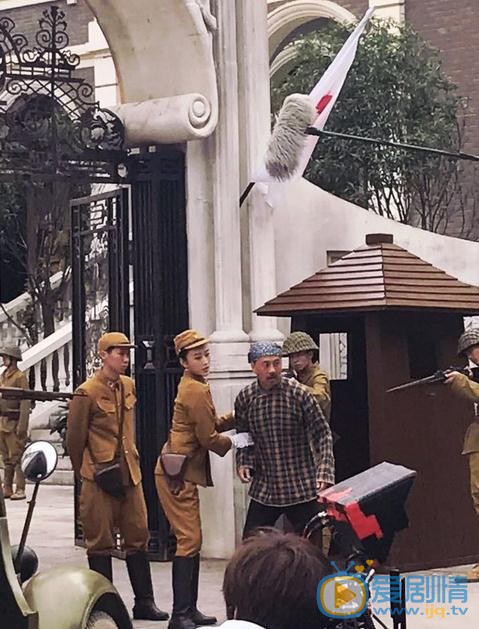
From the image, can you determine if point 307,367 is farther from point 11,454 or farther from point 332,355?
point 11,454

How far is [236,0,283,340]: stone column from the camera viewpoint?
1115 cm

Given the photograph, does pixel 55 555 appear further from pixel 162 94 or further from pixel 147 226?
pixel 162 94

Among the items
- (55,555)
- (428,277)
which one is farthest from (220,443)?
(55,555)

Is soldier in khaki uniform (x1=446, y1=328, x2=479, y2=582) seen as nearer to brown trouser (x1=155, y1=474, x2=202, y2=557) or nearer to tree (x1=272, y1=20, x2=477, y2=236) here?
brown trouser (x1=155, y1=474, x2=202, y2=557)

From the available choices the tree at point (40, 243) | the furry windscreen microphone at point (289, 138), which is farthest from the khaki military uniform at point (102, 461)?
the tree at point (40, 243)

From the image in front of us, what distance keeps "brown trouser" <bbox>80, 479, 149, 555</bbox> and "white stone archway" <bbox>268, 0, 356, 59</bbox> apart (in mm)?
20296

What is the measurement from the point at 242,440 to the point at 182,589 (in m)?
0.92

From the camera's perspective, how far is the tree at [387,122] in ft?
72.5

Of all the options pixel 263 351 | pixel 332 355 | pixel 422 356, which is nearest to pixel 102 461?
pixel 263 351

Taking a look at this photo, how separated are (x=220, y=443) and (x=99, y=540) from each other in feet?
2.94

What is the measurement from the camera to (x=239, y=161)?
11156 mm

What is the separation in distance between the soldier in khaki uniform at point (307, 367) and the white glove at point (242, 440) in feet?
4.17

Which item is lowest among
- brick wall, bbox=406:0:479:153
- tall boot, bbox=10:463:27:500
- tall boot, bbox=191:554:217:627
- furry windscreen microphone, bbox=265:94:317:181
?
tall boot, bbox=10:463:27:500

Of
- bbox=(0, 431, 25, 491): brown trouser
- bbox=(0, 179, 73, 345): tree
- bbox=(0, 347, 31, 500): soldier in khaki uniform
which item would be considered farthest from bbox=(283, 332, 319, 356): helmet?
bbox=(0, 179, 73, 345): tree
